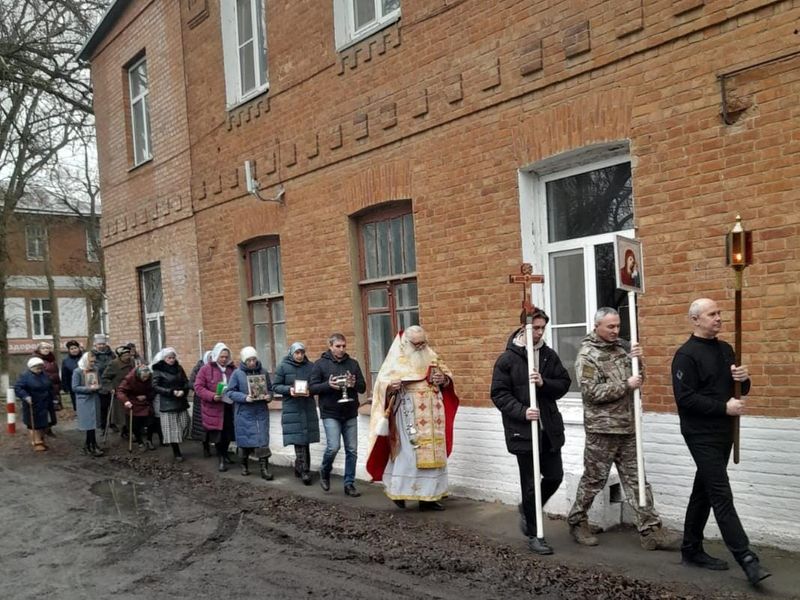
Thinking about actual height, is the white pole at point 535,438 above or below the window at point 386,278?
below

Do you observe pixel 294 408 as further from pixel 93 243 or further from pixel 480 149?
pixel 93 243

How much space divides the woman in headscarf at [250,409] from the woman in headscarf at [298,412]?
59cm

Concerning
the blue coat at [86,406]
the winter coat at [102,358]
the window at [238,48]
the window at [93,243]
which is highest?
the window at [238,48]

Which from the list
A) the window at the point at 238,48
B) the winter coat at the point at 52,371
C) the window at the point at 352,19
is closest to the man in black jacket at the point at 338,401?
the window at the point at 352,19

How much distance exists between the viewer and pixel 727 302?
5520mm

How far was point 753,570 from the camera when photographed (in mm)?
4621

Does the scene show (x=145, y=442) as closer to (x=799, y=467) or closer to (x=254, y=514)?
(x=254, y=514)

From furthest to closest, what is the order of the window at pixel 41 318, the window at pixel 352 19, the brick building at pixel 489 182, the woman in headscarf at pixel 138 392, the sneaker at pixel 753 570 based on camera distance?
the window at pixel 41 318
the woman in headscarf at pixel 138 392
the window at pixel 352 19
the brick building at pixel 489 182
the sneaker at pixel 753 570

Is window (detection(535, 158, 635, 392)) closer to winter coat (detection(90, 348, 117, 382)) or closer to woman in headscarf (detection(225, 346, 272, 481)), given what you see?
woman in headscarf (detection(225, 346, 272, 481))

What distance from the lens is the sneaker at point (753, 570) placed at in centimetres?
462

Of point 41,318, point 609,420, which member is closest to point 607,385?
point 609,420

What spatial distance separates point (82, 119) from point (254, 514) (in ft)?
54.5

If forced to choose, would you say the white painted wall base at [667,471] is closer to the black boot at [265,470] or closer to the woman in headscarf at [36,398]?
the black boot at [265,470]

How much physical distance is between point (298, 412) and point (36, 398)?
19.3 ft
